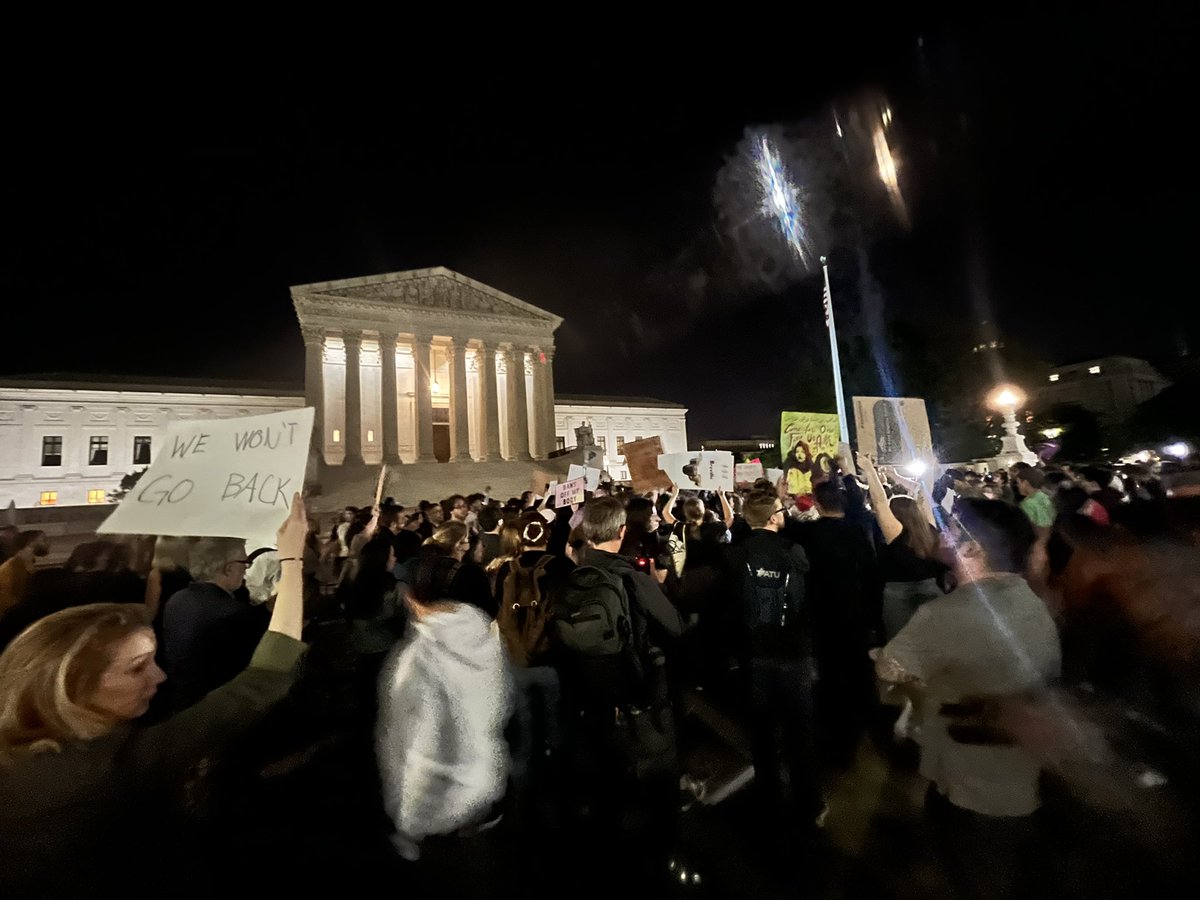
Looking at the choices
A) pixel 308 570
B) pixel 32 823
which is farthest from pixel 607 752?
pixel 308 570

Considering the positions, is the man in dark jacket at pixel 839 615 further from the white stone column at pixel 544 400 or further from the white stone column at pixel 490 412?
the white stone column at pixel 544 400

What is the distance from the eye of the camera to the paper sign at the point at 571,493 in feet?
23.7

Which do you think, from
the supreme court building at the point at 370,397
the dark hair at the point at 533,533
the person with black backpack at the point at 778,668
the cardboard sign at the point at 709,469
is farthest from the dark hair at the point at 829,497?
the supreme court building at the point at 370,397

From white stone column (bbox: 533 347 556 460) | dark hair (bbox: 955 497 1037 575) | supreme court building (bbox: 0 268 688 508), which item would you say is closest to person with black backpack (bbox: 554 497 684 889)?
dark hair (bbox: 955 497 1037 575)

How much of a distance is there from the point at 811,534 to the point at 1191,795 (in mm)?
2655

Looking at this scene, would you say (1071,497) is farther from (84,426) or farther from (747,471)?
(84,426)

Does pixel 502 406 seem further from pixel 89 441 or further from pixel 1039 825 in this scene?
pixel 1039 825

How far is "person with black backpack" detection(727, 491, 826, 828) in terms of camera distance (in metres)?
3.70

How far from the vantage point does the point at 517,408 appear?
42.0 meters

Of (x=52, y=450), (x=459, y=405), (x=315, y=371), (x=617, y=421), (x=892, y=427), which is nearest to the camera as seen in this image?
(x=892, y=427)

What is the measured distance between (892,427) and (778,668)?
7.45m

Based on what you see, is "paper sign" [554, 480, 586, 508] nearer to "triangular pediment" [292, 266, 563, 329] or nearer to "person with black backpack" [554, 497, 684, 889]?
"person with black backpack" [554, 497, 684, 889]

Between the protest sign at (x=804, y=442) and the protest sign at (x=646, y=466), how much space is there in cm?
289

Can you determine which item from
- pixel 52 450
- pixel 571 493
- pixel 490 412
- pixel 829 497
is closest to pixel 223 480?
pixel 829 497
